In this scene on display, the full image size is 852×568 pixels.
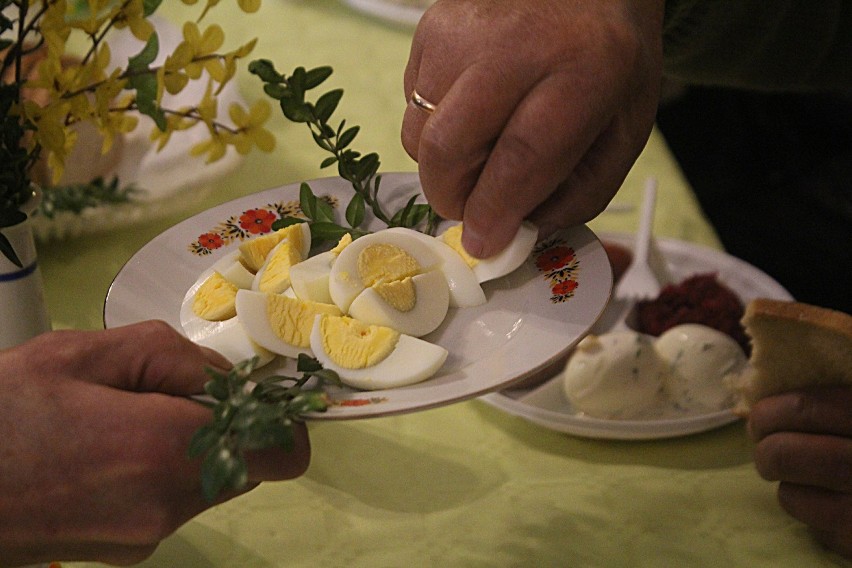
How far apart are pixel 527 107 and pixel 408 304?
8.7 inches

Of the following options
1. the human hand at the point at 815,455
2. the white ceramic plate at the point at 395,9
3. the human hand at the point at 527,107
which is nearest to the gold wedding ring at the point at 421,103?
the human hand at the point at 527,107

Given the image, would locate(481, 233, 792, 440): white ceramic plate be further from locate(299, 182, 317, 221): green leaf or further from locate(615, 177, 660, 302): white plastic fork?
locate(299, 182, 317, 221): green leaf

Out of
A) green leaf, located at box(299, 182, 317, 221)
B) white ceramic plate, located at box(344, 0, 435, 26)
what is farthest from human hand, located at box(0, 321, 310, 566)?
white ceramic plate, located at box(344, 0, 435, 26)

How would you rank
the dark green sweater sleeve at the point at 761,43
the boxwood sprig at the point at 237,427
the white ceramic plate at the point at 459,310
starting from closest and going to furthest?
the boxwood sprig at the point at 237,427 < the white ceramic plate at the point at 459,310 < the dark green sweater sleeve at the point at 761,43

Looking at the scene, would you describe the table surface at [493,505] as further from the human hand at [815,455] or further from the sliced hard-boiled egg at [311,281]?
the sliced hard-boiled egg at [311,281]

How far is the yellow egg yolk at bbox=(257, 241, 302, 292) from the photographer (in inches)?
36.0

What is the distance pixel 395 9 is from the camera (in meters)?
2.14

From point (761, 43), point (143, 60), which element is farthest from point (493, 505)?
point (761, 43)

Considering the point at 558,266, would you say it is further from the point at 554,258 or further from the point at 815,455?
the point at 815,455

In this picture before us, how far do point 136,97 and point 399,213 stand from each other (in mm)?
302

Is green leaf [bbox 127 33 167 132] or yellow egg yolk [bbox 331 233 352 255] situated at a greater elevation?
green leaf [bbox 127 33 167 132]

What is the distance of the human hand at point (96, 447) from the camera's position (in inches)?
26.3

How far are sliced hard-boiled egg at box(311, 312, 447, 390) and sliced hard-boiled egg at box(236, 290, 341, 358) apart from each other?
2 centimetres

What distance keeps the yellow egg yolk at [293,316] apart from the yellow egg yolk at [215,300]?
1.6 inches
